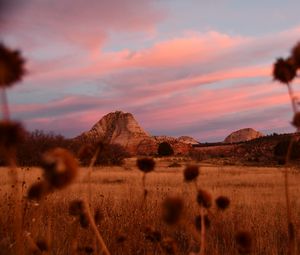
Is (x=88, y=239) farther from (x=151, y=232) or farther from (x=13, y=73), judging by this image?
(x=13, y=73)

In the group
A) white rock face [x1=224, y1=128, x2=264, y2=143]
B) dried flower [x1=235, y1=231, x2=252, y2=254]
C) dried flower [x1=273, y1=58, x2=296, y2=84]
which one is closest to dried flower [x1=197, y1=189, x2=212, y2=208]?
dried flower [x1=235, y1=231, x2=252, y2=254]

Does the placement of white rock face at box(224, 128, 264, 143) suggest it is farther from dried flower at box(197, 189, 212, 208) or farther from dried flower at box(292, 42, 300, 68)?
dried flower at box(197, 189, 212, 208)

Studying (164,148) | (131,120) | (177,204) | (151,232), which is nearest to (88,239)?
(151,232)

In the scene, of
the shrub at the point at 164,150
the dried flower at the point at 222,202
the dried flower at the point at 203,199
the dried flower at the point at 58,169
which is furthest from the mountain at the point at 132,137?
the dried flower at the point at 58,169

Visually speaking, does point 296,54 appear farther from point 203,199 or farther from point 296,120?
point 203,199

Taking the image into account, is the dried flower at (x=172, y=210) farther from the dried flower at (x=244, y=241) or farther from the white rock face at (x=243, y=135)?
the white rock face at (x=243, y=135)

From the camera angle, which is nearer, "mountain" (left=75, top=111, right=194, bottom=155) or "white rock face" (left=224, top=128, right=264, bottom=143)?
"mountain" (left=75, top=111, right=194, bottom=155)

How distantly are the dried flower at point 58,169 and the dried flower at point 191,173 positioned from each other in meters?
0.97

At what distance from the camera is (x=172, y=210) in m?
1.81

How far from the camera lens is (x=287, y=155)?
2.33m

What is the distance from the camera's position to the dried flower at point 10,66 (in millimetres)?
1505

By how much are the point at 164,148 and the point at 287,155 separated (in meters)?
83.4

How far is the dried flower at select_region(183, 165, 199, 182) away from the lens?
8.42 ft

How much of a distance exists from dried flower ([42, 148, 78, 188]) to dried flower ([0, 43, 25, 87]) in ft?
0.94
